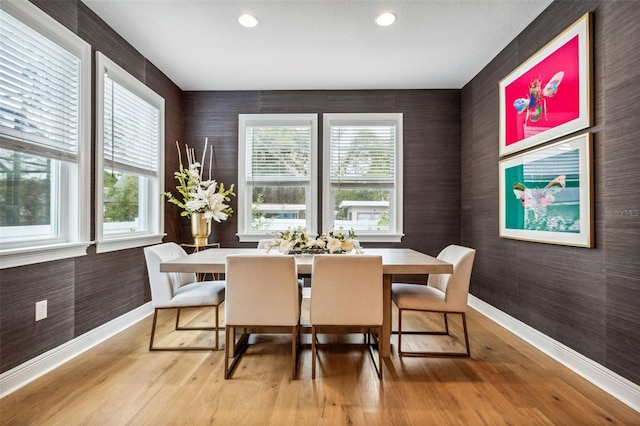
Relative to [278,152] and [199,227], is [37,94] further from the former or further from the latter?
[278,152]

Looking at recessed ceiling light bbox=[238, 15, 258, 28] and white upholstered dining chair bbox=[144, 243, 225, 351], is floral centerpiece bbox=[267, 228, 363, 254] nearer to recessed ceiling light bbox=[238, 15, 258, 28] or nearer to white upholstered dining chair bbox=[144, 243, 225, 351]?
white upholstered dining chair bbox=[144, 243, 225, 351]

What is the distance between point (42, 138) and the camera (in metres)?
2.12

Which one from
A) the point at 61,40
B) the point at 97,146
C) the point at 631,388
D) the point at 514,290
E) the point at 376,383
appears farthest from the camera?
the point at 514,290

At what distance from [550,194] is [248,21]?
111 inches

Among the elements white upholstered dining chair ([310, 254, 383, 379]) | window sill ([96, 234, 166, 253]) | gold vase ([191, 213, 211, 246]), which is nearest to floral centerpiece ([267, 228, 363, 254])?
white upholstered dining chair ([310, 254, 383, 379])

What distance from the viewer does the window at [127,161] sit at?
267 centimetres

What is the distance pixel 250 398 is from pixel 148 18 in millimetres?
3056

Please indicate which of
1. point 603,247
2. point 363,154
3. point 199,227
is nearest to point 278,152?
point 363,154

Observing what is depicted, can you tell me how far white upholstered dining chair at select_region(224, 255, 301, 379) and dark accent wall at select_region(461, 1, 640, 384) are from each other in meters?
1.97

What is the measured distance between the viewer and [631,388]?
1800 millimetres

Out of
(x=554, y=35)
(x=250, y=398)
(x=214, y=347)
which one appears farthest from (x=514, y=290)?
(x=214, y=347)

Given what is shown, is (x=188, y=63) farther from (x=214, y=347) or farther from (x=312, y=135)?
(x=214, y=347)

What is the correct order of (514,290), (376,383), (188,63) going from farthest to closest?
(188,63) < (514,290) < (376,383)

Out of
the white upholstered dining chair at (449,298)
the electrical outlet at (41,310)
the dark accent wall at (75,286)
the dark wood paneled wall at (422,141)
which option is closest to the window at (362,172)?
the dark wood paneled wall at (422,141)
